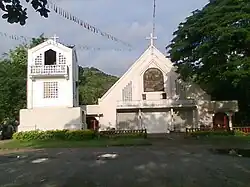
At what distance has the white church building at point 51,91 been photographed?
35.0m

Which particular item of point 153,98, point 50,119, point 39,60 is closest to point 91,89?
point 153,98

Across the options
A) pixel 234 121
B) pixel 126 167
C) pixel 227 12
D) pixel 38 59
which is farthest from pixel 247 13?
pixel 126 167

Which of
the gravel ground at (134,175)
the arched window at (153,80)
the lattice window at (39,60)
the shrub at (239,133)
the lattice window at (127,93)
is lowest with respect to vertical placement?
the gravel ground at (134,175)

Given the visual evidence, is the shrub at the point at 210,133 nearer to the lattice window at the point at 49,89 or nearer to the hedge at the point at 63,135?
the hedge at the point at 63,135

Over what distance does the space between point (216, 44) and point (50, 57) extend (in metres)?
15.2

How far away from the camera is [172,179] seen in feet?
31.6

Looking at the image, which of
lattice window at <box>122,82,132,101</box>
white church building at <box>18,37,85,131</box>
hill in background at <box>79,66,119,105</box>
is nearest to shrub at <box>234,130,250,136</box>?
lattice window at <box>122,82,132,101</box>

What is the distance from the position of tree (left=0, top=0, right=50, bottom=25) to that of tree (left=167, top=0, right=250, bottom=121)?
23.7 meters

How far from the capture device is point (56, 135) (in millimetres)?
31125

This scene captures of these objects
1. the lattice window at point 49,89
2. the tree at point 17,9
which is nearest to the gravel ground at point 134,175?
the tree at point 17,9

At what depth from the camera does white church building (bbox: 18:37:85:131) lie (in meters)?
35.0

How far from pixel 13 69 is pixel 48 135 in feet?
48.4

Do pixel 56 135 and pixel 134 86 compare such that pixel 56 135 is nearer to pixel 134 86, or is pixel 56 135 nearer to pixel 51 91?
pixel 51 91

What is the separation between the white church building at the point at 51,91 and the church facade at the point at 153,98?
404cm
